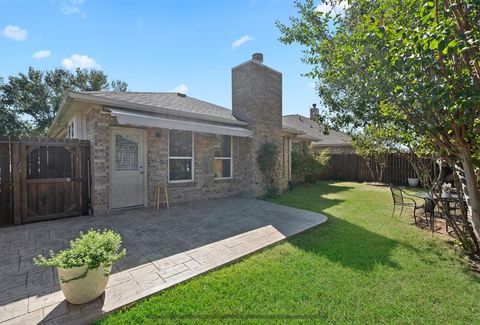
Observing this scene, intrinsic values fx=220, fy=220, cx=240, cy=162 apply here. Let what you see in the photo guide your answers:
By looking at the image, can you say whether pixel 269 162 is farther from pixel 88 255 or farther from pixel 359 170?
pixel 359 170

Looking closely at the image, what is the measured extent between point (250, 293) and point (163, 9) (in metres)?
11.4

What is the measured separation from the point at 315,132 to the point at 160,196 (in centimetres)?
2417

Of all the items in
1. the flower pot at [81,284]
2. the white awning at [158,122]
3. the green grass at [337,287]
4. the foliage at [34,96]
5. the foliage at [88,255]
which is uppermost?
the foliage at [34,96]

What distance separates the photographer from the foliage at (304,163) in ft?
57.4

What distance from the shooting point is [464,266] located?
5023 millimetres

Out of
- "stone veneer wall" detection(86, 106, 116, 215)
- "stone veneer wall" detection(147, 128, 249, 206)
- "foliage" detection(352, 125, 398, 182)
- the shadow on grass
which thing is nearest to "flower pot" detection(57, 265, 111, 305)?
the shadow on grass

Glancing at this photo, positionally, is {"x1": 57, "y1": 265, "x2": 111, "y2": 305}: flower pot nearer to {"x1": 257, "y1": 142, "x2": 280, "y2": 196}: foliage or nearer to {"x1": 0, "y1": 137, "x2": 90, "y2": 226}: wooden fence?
{"x1": 0, "y1": 137, "x2": 90, "y2": 226}: wooden fence

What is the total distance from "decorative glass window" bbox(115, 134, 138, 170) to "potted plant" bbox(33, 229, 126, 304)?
6.02 metres

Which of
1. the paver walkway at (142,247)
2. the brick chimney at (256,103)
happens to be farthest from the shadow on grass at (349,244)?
the brick chimney at (256,103)

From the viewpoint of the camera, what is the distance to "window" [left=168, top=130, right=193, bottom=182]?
34.3 feet

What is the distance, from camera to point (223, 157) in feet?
41.1

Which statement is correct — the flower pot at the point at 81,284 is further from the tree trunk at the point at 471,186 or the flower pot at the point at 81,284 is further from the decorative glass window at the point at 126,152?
the tree trunk at the point at 471,186

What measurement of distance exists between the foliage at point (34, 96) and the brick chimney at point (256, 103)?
3275 cm

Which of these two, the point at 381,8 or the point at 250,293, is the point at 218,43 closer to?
the point at 381,8
